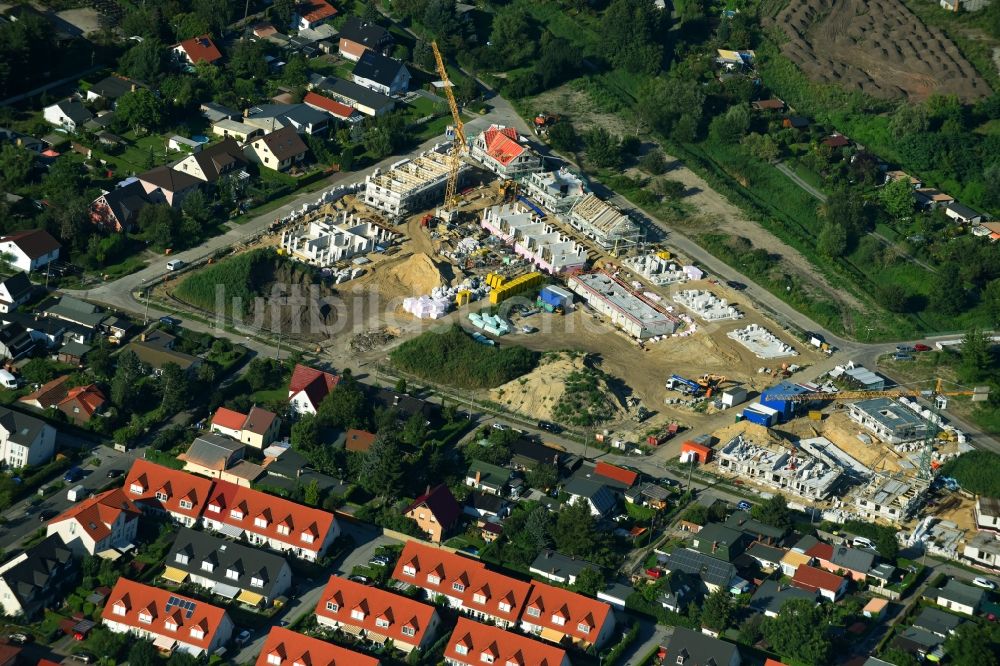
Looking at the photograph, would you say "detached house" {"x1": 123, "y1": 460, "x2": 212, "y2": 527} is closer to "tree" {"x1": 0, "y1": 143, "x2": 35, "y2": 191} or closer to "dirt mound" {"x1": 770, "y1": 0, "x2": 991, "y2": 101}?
"tree" {"x1": 0, "y1": 143, "x2": 35, "y2": 191}

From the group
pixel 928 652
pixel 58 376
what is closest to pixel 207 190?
pixel 58 376

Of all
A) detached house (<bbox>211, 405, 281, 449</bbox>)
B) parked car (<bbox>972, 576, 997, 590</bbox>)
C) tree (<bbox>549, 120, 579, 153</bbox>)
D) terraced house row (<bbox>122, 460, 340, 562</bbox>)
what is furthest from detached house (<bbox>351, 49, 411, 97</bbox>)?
parked car (<bbox>972, 576, 997, 590</bbox>)

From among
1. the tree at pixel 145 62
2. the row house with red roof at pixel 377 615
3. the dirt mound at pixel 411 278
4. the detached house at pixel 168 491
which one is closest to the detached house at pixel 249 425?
the detached house at pixel 168 491

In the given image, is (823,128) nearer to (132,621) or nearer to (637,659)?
(637,659)

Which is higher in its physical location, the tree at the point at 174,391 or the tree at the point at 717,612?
the tree at the point at 717,612

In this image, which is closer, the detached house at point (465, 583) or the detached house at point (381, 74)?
the detached house at point (465, 583)

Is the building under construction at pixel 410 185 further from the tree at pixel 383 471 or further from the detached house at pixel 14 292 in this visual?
the tree at pixel 383 471

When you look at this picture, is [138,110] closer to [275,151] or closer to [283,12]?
[275,151]
